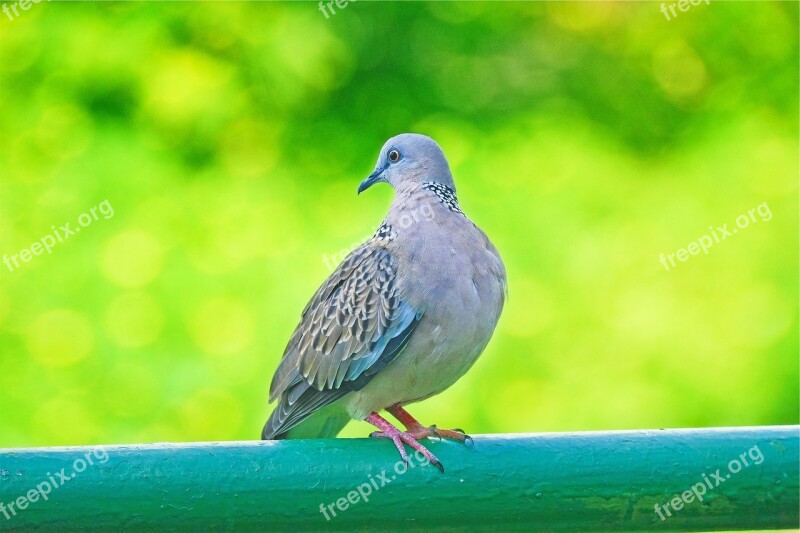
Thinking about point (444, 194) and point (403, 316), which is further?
point (444, 194)

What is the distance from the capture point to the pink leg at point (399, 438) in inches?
78.4

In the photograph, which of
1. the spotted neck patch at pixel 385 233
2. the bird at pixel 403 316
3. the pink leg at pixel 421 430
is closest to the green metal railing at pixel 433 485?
the pink leg at pixel 421 430

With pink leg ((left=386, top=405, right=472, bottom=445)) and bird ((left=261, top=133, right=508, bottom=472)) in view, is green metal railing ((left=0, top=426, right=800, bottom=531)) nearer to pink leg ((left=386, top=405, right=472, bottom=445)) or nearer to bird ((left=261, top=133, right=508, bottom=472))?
pink leg ((left=386, top=405, right=472, bottom=445))

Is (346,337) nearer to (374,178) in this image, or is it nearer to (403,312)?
(403,312)

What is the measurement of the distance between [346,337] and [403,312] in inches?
7.9

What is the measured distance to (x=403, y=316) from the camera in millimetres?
2484

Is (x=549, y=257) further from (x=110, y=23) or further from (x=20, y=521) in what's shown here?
(x=20, y=521)

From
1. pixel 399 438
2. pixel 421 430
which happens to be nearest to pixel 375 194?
pixel 421 430

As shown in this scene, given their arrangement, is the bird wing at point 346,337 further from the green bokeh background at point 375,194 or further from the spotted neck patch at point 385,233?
the green bokeh background at point 375,194

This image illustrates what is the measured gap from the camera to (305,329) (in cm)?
282

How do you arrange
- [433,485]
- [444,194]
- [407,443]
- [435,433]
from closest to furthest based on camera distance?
1. [433,485]
2. [407,443]
3. [435,433]
4. [444,194]

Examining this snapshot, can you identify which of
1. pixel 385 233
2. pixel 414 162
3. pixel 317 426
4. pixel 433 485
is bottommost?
pixel 433 485

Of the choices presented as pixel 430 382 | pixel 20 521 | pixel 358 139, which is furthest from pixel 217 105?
pixel 20 521

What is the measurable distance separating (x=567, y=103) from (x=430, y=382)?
2.51m
